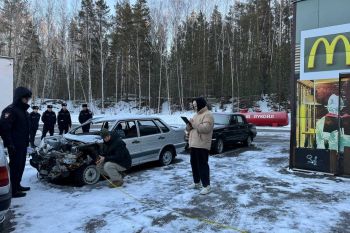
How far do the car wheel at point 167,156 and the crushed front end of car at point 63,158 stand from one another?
8.31 ft

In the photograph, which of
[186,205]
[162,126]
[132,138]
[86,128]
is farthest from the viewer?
[162,126]

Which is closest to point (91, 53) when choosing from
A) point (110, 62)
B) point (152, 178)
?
point (110, 62)

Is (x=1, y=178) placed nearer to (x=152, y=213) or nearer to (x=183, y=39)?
(x=152, y=213)

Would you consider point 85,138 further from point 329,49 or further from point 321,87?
point 329,49

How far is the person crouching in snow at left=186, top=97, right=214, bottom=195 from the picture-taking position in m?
7.25

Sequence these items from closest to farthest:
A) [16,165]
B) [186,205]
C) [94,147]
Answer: [186,205], [16,165], [94,147]

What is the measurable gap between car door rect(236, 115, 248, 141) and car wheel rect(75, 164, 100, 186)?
7.61 metres

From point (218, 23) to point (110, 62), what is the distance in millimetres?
15164

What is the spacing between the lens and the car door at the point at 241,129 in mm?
14797

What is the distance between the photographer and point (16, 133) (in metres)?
7.18

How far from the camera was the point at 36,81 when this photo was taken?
53.0 meters

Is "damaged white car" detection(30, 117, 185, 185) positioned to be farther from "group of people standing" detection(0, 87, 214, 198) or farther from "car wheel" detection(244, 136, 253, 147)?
"car wheel" detection(244, 136, 253, 147)

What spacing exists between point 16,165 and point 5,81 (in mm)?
4847

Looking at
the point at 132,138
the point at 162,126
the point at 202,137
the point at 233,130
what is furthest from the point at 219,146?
the point at 202,137
